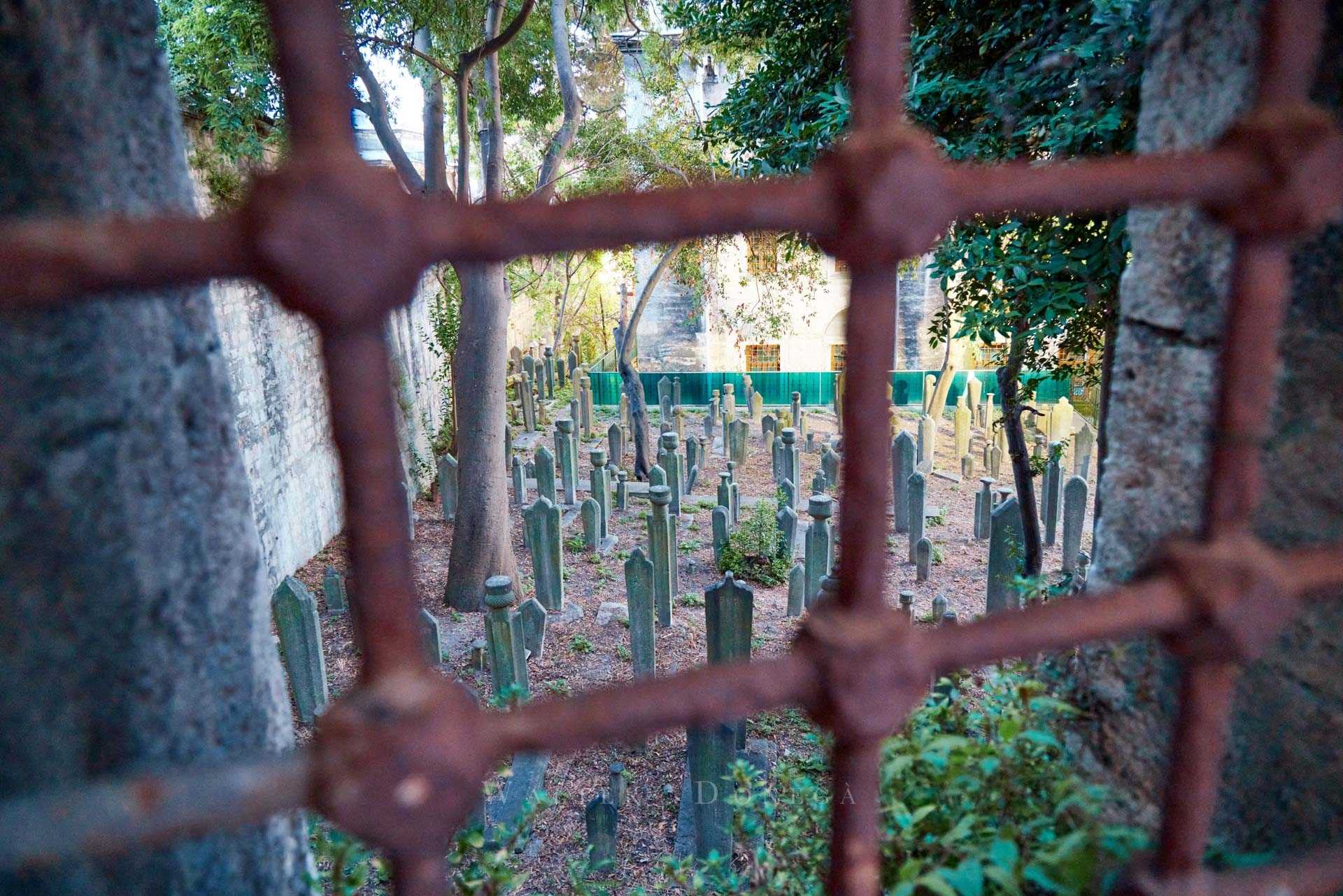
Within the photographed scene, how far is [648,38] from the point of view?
35.8 ft

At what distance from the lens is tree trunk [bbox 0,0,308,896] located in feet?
2.90

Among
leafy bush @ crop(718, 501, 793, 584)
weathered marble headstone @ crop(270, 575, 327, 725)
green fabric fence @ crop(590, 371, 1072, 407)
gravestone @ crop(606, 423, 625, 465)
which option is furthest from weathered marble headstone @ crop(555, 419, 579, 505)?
green fabric fence @ crop(590, 371, 1072, 407)

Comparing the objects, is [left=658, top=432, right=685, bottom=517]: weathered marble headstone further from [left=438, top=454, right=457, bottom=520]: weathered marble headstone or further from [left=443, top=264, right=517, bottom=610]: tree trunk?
[left=438, top=454, right=457, bottom=520]: weathered marble headstone

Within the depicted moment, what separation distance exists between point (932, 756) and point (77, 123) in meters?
1.50

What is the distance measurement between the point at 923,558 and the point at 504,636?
3.89m

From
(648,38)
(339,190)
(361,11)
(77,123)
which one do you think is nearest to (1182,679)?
(339,190)

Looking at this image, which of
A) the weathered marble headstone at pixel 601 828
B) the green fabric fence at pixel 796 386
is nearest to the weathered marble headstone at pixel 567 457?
the weathered marble headstone at pixel 601 828

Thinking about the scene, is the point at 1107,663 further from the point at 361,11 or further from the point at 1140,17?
the point at 361,11

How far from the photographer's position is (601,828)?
395 cm

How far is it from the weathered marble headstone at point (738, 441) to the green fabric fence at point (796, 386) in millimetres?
5006

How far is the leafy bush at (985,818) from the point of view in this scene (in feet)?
3.79

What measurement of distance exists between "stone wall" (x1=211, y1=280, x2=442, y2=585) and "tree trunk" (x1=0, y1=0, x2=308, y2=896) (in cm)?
473

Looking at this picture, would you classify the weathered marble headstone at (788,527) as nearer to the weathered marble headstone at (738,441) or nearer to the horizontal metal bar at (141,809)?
the weathered marble headstone at (738,441)

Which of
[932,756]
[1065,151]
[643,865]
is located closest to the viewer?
[932,756]
